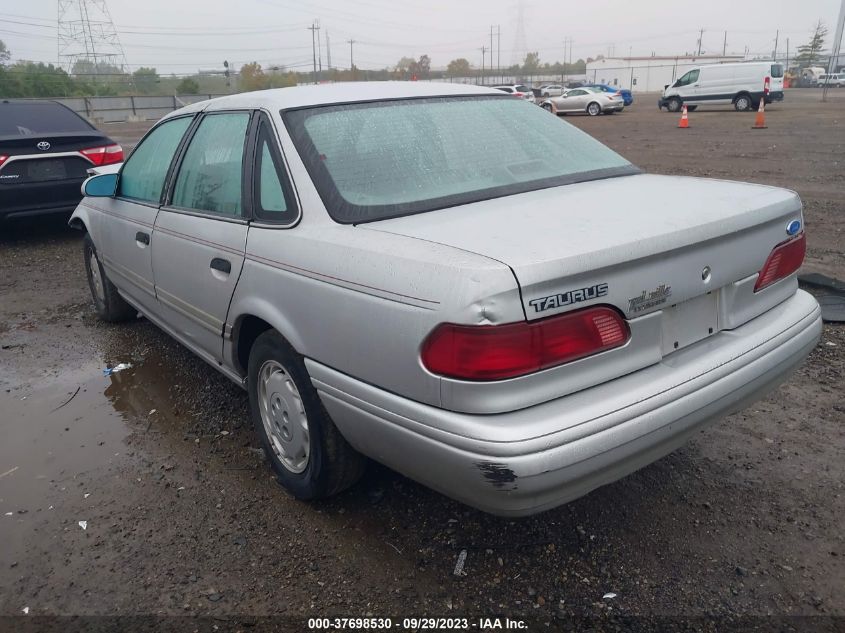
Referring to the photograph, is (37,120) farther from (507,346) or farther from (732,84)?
(732,84)

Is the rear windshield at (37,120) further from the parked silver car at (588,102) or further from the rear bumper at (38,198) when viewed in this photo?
the parked silver car at (588,102)

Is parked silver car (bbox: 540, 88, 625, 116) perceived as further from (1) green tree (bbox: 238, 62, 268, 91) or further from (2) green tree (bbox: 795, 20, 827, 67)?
(2) green tree (bbox: 795, 20, 827, 67)

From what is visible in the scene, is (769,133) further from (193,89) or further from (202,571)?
(193,89)

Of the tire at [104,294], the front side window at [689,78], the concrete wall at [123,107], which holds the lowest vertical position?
the tire at [104,294]

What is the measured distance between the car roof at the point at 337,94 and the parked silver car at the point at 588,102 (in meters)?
29.6

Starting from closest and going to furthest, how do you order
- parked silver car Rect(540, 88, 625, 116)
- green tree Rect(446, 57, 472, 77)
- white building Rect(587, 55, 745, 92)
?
→ 1. parked silver car Rect(540, 88, 625, 116)
2. white building Rect(587, 55, 745, 92)
3. green tree Rect(446, 57, 472, 77)

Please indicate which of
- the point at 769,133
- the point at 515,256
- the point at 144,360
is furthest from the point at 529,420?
the point at 769,133

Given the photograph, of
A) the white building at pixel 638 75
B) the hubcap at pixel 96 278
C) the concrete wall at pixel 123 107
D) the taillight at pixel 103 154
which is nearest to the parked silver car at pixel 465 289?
the hubcap at pixel 96 278

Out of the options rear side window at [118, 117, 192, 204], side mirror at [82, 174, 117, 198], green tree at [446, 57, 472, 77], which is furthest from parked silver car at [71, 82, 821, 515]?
green tree at [446, 57, 472, 77]

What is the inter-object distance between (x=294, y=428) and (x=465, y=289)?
1.26 m

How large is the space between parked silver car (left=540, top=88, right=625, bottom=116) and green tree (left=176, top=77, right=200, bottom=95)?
106ft

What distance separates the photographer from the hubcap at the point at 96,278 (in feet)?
17.3

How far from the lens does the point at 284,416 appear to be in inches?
114

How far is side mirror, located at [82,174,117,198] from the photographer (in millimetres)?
4367
